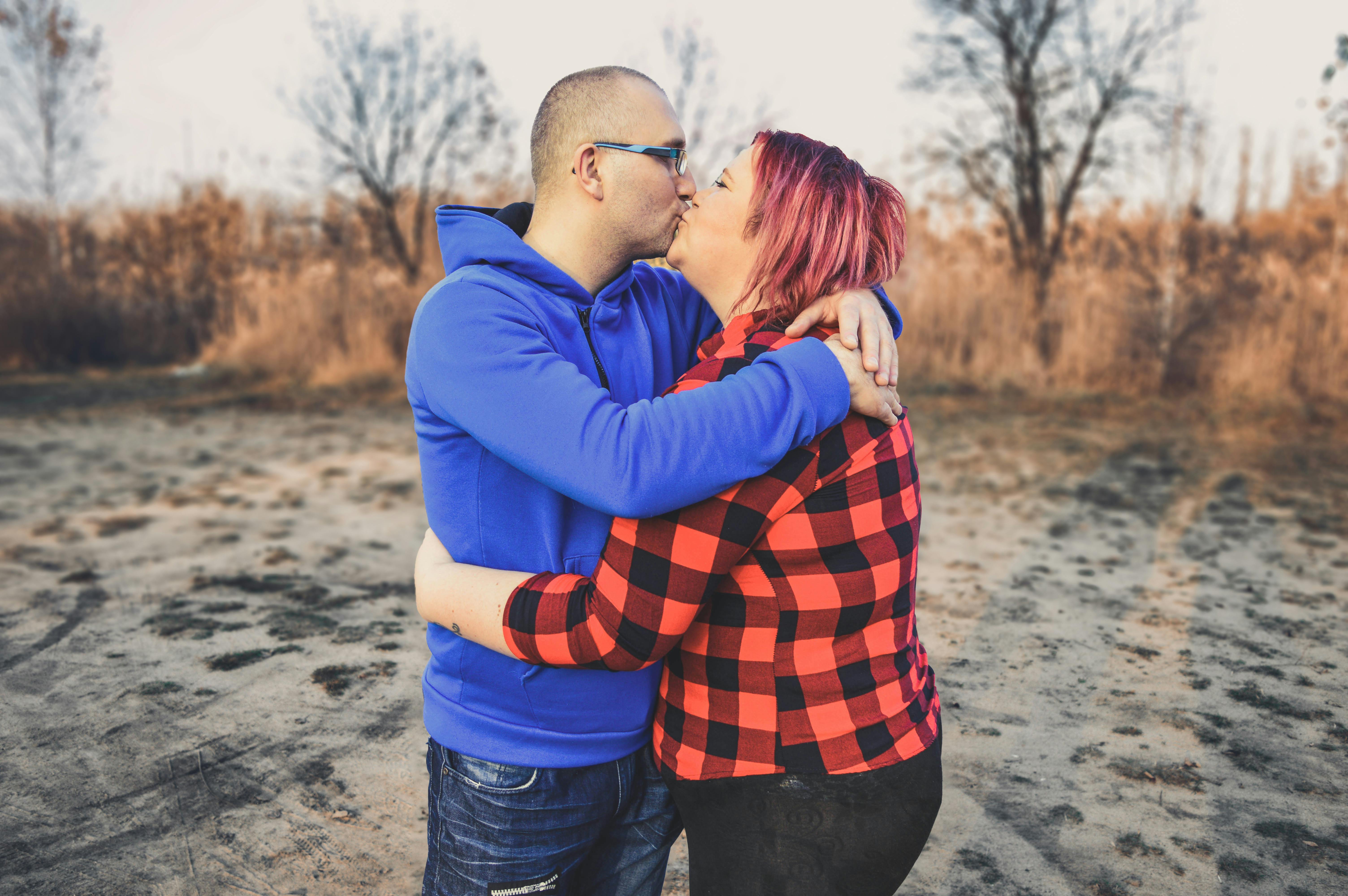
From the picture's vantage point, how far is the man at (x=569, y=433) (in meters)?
1.06

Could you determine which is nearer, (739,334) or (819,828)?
(819,828)

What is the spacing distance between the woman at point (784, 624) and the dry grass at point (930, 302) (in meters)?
9.33

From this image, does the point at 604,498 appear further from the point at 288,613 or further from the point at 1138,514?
the point at 1138,514

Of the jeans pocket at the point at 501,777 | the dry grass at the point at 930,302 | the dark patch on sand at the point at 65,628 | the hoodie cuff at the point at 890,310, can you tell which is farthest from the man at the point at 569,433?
the dry grass at the point at 930,302

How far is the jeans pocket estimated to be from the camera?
125cm

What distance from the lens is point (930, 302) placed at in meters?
10.9

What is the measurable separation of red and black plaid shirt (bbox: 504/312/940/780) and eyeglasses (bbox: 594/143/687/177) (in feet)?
1.61

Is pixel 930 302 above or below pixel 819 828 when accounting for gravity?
above

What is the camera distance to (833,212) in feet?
4.08

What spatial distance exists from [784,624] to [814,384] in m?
0.32

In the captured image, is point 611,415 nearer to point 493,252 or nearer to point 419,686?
point 493,252

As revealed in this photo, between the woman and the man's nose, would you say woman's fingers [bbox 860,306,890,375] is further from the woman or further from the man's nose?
the man's nose

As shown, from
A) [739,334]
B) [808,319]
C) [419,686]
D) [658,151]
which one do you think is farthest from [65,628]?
[808,319]

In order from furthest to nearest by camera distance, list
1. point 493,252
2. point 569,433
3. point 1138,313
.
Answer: point 1138,313, point 493,252, point 569,433
